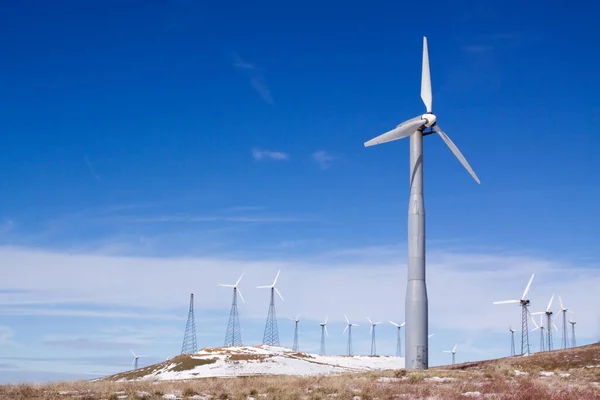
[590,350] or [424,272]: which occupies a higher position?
[424,272]

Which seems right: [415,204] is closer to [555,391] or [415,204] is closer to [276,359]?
[555,391]

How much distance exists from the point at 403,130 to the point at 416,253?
12.9 meters

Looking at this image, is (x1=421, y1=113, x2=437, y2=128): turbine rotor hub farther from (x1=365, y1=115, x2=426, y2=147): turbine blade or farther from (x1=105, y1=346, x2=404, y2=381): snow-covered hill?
(x1=105, y1=346, x2=404, y2=381): snow-covered hill

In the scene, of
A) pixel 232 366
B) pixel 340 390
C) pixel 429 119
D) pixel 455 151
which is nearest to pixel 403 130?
pixel 429 119

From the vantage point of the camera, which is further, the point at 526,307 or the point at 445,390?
the point at 526,307

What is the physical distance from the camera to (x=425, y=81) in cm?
6153

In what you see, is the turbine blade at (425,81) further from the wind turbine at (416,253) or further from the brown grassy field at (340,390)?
the brown grassy field at (340,390)

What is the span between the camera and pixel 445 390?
31891mm

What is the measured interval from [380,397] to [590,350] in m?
59.9

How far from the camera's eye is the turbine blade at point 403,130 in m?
56.2

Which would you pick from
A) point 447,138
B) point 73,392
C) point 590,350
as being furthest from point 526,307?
point 73,392

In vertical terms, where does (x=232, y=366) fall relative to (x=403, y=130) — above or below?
below

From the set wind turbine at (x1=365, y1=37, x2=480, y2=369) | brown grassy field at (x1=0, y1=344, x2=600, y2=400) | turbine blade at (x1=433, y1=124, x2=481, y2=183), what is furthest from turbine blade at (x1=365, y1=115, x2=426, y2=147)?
brown grassy field at (x1=0, y1=344, x2=600, y2=400)

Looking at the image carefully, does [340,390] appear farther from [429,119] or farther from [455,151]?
[455,151]
